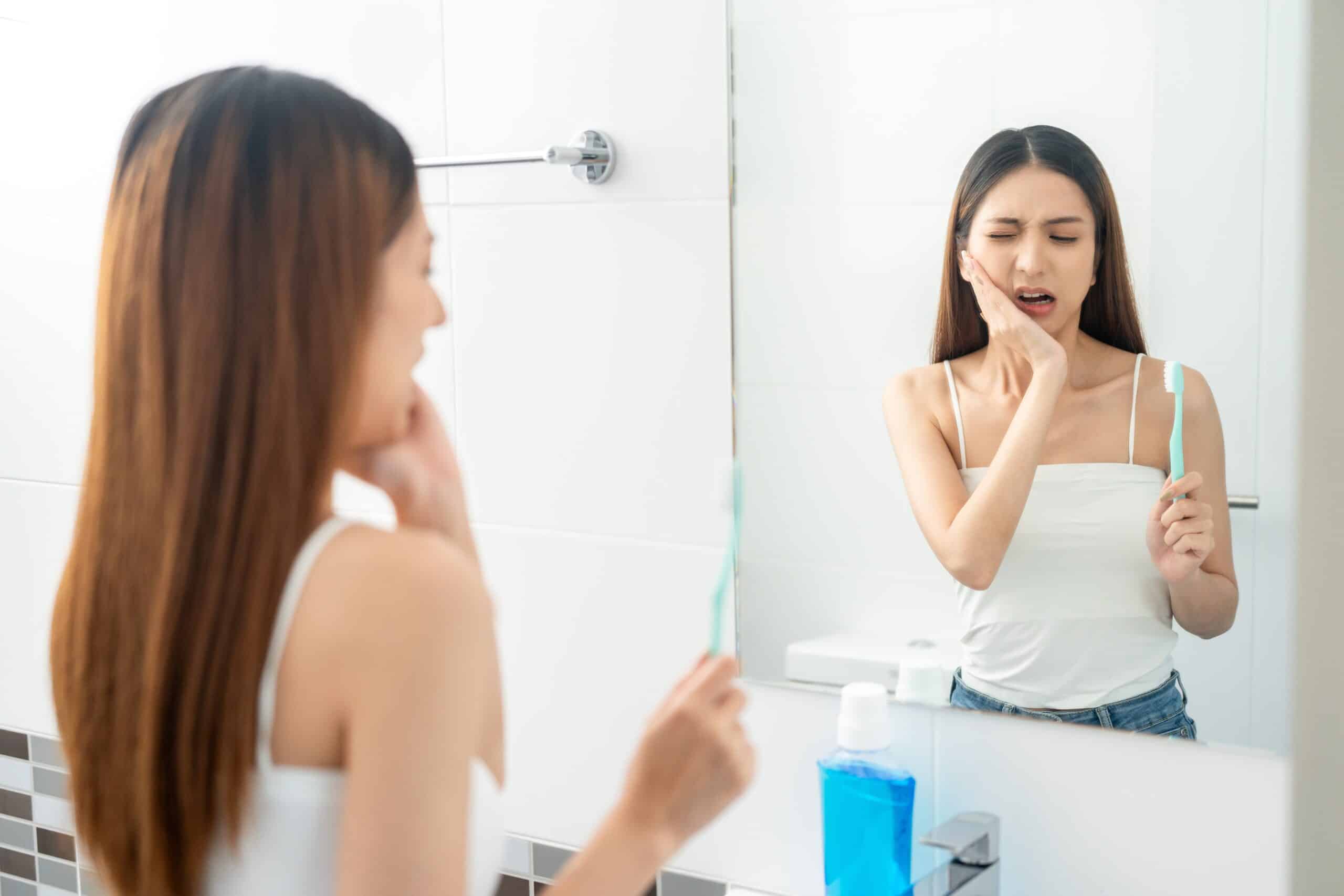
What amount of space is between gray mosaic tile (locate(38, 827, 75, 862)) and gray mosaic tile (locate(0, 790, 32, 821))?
0.10 ft

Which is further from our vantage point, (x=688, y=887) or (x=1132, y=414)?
(x=688, y=887)

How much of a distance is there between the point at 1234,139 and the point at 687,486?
523mm

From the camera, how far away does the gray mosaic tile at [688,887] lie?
1.13 meters

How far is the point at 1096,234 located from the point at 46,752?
4.70ft

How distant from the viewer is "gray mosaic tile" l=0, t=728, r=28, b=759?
63.7 inches

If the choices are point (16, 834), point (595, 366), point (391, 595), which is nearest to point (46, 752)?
point (16, 834)

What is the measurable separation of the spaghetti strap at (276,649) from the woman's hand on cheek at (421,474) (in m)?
0.18

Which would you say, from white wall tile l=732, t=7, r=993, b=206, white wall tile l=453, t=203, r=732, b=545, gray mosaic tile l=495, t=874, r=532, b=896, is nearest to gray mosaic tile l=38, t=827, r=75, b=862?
gray mosaic tile l=495, t=874, r=532, b=896

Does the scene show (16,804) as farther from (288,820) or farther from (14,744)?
(288,820)

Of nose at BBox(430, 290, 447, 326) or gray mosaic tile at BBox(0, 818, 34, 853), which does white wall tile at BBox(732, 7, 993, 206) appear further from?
gray mosaic tile at BBox(0, 818, 34, 853)

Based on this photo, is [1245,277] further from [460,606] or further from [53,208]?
[53,208]

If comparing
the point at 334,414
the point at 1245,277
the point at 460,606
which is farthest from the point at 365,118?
the point at 1245,277

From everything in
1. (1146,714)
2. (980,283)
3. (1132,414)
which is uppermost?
(980,283)

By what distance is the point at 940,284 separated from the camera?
0.98 m
